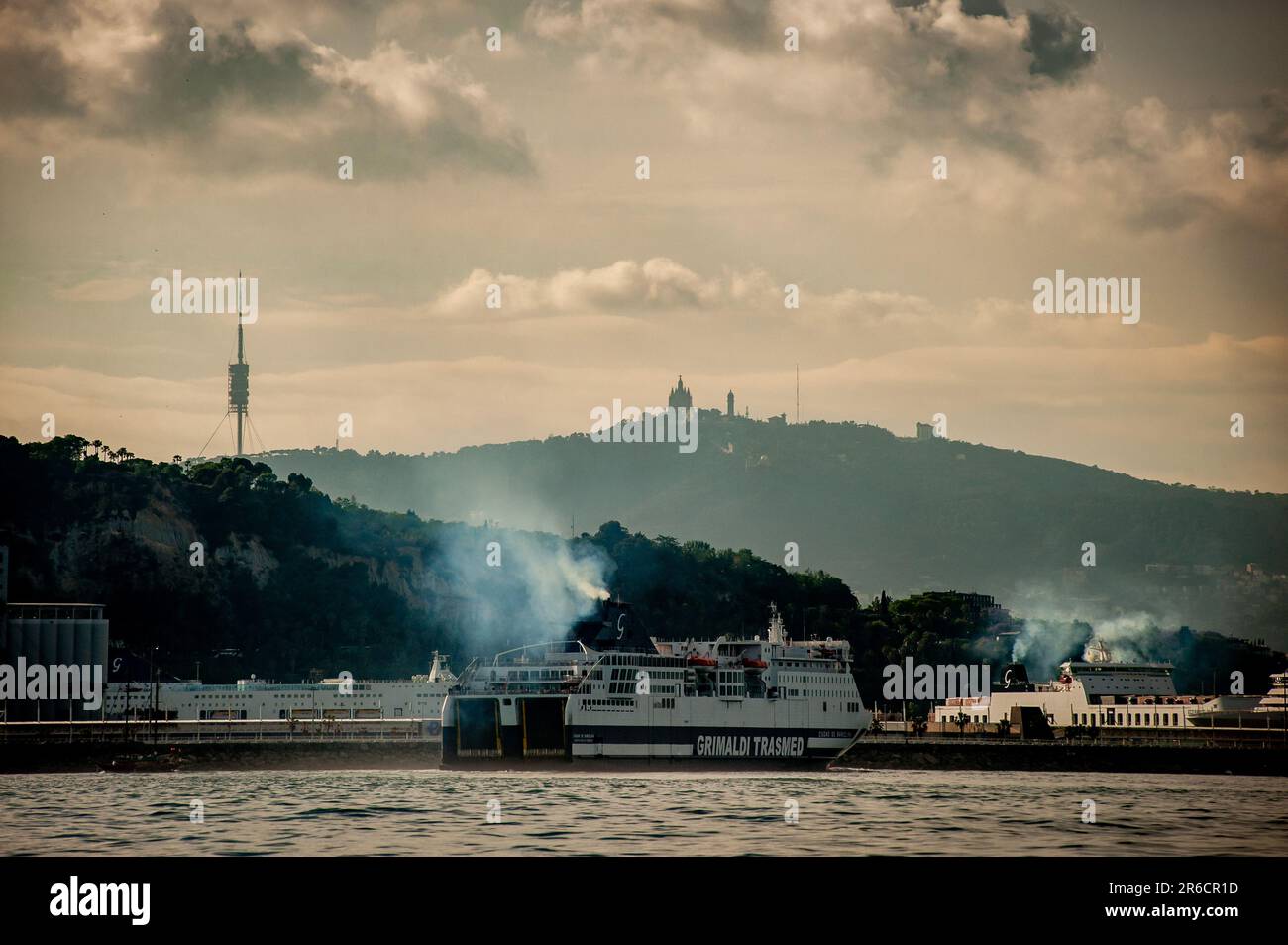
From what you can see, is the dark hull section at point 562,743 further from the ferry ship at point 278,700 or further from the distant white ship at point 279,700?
the distant white ship at point 279,700

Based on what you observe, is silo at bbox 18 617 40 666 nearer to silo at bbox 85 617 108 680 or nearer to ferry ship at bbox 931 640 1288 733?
silo at bbox 85 617 108 680

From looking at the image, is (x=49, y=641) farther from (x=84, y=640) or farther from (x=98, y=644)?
(x=98, y=644)

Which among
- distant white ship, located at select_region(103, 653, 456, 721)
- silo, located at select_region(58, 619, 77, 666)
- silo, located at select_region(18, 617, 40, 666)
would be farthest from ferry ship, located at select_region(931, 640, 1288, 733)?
silo, located at select_region(18, 617, 40, 666)

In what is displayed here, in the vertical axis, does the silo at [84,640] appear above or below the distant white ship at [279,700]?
above

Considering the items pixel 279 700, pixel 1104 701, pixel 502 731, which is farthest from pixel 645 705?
pixel 1104 701

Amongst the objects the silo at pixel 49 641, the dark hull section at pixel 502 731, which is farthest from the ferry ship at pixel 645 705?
the silo at pixel 49 641
